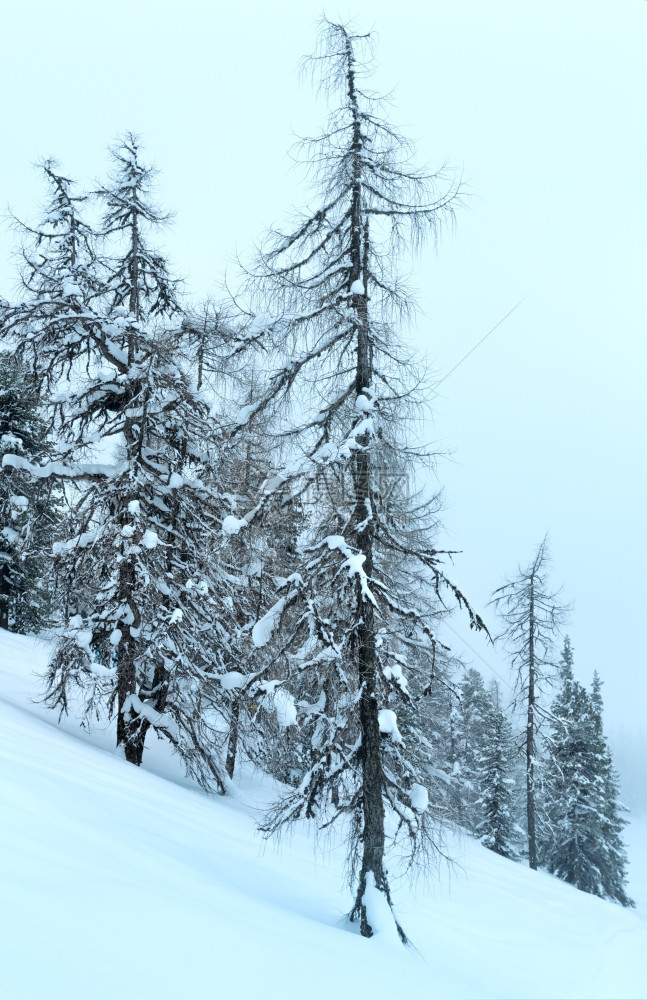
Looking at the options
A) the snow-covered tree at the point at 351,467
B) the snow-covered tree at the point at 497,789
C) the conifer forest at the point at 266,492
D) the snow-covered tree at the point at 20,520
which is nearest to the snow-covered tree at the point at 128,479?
the conifer forest at the point at 266,492

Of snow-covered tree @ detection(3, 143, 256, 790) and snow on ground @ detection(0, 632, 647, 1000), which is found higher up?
snow-covered tree @ detection(3, 143, 256, 790)

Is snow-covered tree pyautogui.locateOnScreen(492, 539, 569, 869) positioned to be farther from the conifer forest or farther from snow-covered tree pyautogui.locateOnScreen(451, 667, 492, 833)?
snow-covered tree pyautogui.locateOnScreen(451, 667, 492, 833)

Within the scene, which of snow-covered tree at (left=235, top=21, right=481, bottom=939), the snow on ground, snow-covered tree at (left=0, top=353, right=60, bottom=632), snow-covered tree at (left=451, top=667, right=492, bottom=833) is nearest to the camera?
the snow on ground

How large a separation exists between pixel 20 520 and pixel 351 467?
19292 mm

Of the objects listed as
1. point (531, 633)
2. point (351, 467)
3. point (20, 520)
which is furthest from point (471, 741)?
point (351, 467)

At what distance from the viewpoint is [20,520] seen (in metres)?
22.9

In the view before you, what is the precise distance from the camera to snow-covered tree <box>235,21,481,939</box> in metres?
7.42

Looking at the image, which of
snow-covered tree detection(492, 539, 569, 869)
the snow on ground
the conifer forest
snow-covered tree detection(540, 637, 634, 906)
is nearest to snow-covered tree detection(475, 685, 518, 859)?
snow-covered tree detection(540, 637, 634, 906)

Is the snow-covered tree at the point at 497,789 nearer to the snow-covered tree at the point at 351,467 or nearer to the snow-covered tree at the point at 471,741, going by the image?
the snow-covered tree at the point at 471,741

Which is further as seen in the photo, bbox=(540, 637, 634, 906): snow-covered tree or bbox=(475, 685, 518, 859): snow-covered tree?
bbox=(475, 685, 518, 859): snow-covered tree

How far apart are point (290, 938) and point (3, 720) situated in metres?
5.38

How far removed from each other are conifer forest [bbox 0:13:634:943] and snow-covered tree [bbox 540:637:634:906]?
36.0ft

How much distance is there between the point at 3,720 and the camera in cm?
808

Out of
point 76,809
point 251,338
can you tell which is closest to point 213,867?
point 76,809
